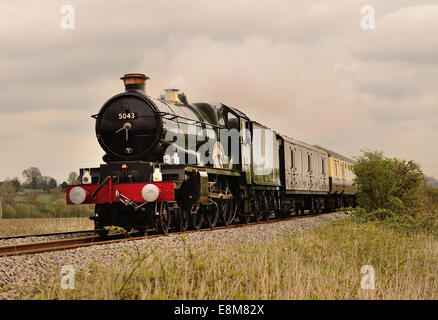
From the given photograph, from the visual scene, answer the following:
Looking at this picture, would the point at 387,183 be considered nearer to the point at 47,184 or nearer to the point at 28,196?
the point at 28,196

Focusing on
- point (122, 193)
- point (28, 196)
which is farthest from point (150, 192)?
point (28, 196)

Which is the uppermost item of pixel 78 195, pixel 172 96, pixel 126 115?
pixel 172 96

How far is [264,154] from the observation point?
19000 mm

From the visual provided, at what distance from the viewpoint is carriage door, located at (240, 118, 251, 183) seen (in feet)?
55.4

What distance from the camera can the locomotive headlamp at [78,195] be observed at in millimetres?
12562

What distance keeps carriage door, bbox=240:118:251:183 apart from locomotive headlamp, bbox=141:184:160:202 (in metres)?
5.29

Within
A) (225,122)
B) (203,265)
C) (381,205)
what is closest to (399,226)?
(381,205)

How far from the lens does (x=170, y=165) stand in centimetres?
1265

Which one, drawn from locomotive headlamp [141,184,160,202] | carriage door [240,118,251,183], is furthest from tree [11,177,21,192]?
locomotive headlamp [141,184,160,202]

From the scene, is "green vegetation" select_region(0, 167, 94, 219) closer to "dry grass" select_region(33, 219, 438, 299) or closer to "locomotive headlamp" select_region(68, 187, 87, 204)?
"locomotive headlamp" select_region(68, 187, 87, 204)

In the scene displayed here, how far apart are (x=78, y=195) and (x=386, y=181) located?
13.1 m
